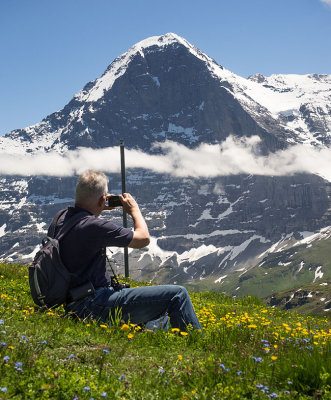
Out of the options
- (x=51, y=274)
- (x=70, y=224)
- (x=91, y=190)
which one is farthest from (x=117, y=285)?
(x=91, y=190)

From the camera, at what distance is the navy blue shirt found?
25.2ft

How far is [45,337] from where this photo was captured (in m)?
6.48

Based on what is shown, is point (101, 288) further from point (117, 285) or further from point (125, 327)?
point (125, 327)

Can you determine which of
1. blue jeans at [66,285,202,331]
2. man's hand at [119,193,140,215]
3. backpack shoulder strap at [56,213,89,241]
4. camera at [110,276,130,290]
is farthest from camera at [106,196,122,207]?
blue jeans at [66,285,202,331]

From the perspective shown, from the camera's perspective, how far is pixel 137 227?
8070 mm

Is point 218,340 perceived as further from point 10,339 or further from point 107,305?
point 10,339

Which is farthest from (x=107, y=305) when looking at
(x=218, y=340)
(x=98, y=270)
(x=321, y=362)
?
(x=321, y=362)

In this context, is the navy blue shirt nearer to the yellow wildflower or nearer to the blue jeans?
the blue jeans

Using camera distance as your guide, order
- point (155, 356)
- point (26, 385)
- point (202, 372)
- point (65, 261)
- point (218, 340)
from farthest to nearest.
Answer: point (65, 261) → point (218, 340) → point (155, 356) → point (202, 372) → point (26, 385)

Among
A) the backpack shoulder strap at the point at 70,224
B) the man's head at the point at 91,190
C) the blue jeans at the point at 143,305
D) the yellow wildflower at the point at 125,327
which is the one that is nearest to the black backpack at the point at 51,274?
the backpack shoulder strap at the point at 70,224

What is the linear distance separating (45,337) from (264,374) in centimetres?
302

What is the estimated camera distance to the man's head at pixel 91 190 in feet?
26.0

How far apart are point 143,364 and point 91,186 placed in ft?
10.9

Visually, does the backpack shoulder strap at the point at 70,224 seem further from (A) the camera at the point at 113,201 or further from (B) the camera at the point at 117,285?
(B) the camera at the point at 117,285
